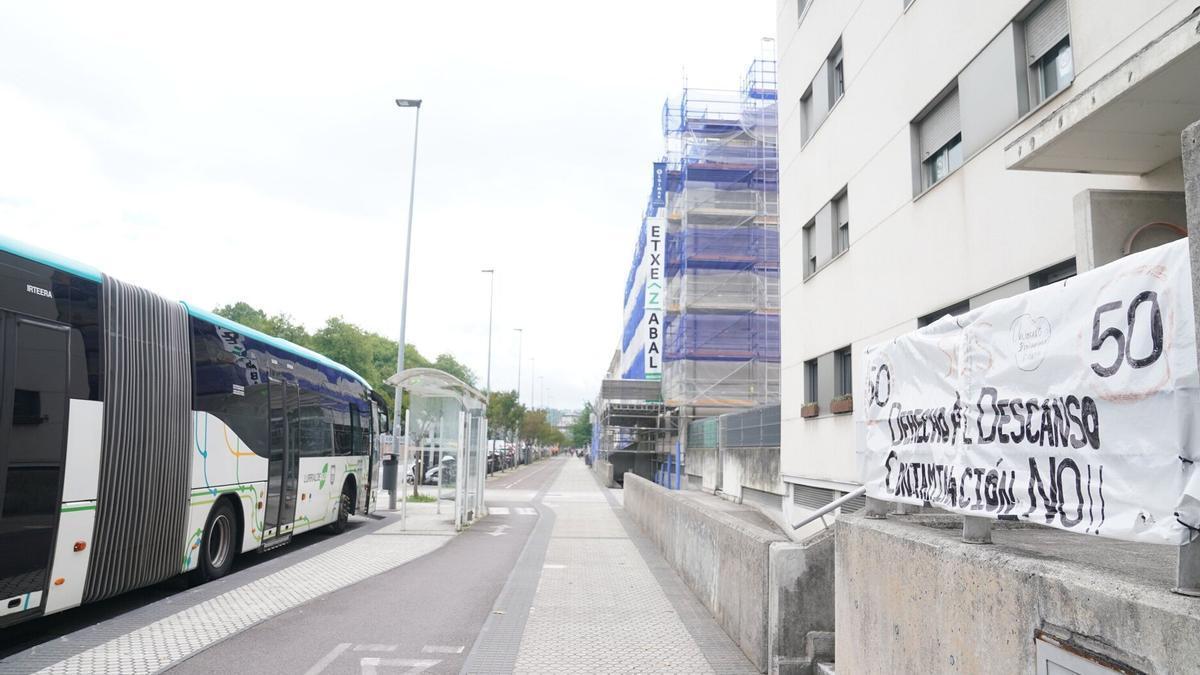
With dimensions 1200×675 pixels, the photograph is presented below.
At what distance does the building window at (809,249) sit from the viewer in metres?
16.0

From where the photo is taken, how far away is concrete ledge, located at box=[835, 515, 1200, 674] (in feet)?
7.72

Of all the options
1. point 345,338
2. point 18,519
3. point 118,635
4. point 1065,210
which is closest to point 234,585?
point 118,635

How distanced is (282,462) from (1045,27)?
37.6ft

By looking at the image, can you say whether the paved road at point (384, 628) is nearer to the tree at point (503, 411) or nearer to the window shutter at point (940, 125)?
the window shutter at point (940, 125)

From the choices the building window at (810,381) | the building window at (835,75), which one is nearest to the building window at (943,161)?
the building window at (835,75)

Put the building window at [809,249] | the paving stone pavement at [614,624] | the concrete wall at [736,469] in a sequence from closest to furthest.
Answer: the paving stone pavement at [614,624], the building window at [809,249], the concrete wall at [736,469]

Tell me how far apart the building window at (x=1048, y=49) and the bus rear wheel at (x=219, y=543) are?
→ 10.5 metres

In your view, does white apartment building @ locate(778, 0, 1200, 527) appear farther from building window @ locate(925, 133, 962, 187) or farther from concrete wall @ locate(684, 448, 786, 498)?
concrete wall @ locate(684, 448, 786, 498)

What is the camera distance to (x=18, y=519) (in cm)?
615

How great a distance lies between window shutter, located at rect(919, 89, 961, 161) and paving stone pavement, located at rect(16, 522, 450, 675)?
9.44 m

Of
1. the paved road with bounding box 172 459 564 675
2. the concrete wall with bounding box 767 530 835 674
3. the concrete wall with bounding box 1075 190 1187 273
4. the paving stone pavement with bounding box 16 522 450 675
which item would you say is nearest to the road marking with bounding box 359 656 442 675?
the paved road with bounding box 172 459 564 675

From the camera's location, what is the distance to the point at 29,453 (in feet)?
20.7

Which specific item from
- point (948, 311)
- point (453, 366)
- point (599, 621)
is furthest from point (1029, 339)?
point (453, 366)

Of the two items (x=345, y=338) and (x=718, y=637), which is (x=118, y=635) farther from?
(x=345, y=338)
